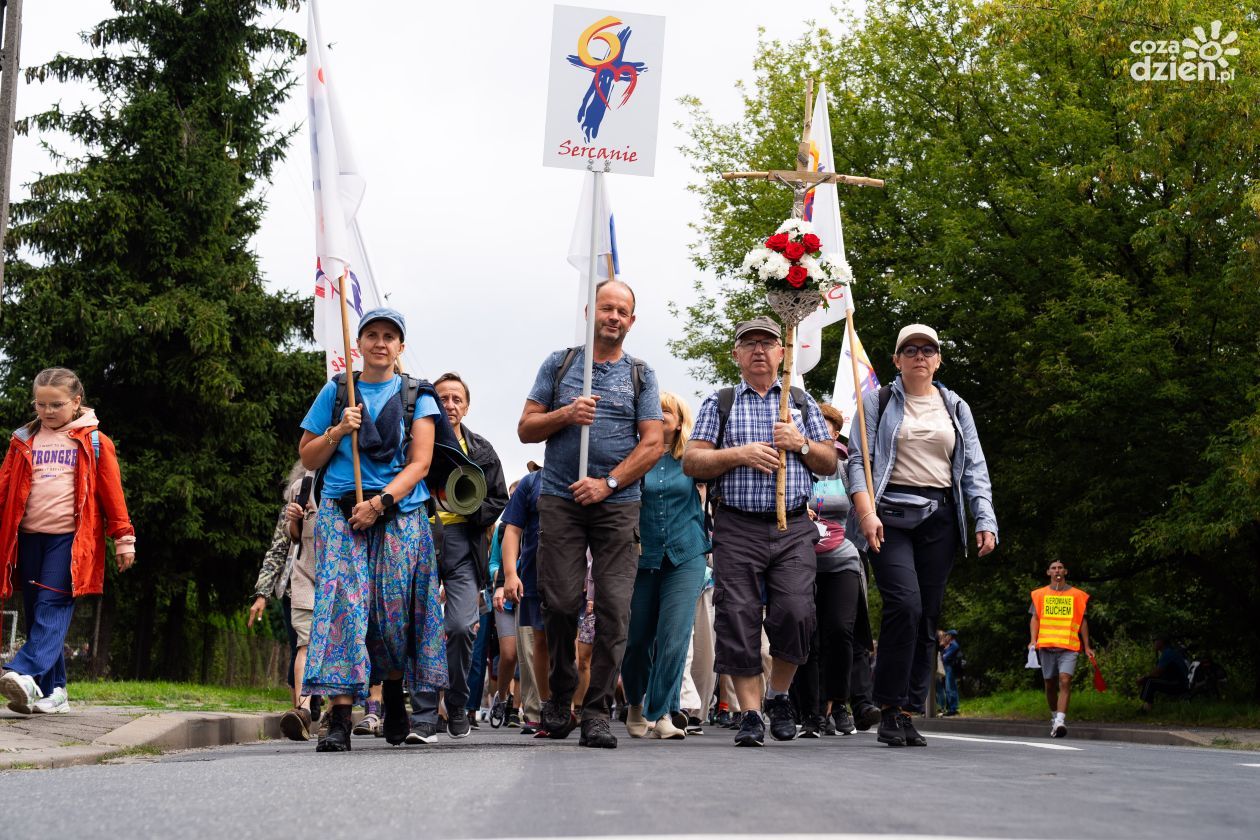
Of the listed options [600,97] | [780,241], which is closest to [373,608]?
[780,241]

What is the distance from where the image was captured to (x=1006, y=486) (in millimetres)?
23156

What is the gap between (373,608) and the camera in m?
7.60

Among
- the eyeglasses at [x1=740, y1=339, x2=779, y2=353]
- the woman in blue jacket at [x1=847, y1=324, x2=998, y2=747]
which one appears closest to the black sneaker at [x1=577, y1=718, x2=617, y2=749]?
the woman in blue jacket at [x1=847, y1=324, x2=998, y2=747]

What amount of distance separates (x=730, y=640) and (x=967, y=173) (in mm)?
17291

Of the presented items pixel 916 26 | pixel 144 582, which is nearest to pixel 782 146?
pixel 916 26

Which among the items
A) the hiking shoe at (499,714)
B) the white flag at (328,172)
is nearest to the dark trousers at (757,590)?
the white flag at (328,172)

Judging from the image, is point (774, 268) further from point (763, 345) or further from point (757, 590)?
point (757, 590)

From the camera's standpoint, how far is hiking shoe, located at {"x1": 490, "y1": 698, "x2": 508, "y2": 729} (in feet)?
45.2

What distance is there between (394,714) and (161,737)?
1.49 metres

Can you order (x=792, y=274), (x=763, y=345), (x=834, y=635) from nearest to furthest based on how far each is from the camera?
(x=763, y=345), (x=792, y=274), (x=834, y=635)

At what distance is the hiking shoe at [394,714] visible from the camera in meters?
8.00

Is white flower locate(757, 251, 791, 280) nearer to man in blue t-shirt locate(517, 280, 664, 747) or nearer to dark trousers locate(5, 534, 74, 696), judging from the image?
man in blue t-shirt locate(517, 280, 664, 747)

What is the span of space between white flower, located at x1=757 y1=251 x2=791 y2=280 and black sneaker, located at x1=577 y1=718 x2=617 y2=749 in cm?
252

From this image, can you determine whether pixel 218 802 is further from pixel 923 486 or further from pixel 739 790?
pixel 923 486
